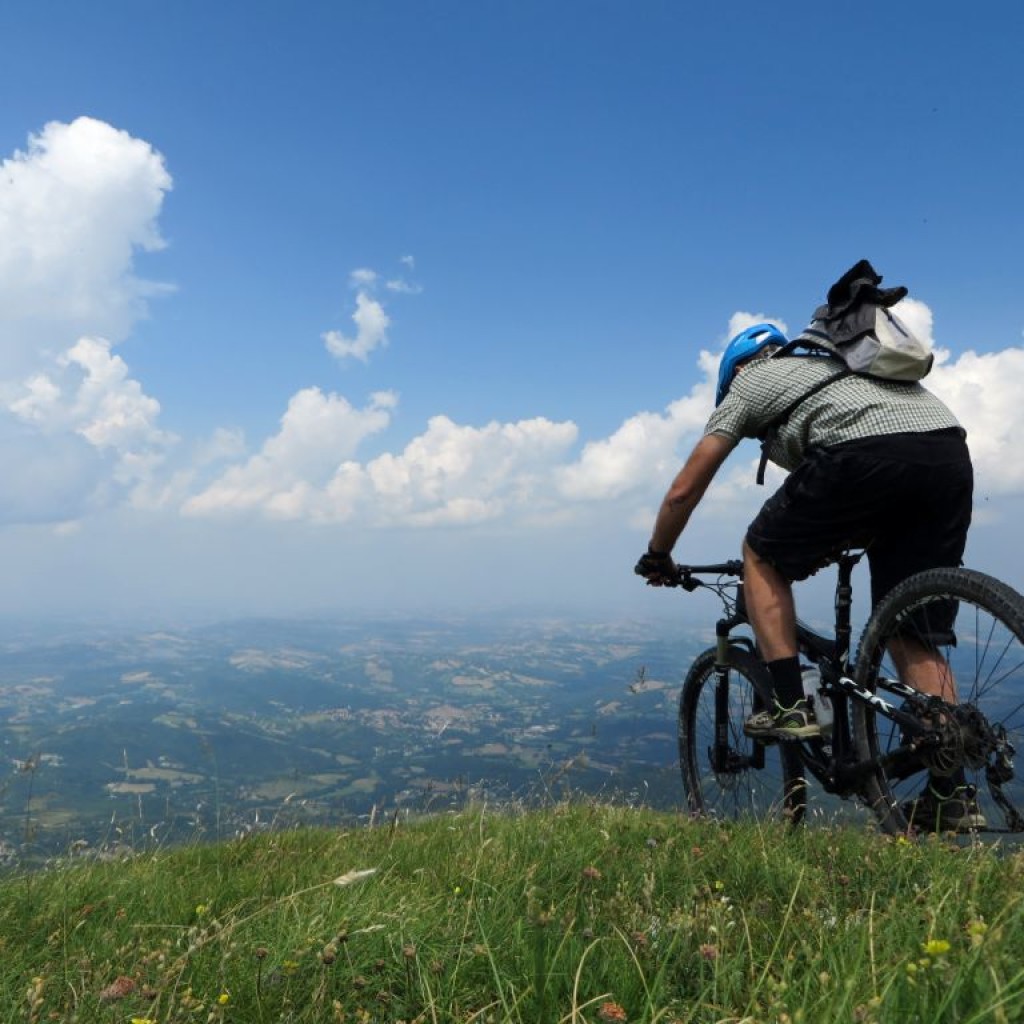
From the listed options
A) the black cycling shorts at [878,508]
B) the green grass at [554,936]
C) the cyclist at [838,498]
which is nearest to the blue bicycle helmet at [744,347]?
the cyclist at [838,498]

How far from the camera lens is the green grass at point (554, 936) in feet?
4.91

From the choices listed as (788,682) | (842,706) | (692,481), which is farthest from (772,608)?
(692,481)

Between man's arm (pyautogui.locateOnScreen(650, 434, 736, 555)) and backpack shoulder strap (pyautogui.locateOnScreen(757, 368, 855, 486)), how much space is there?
9.5 inches

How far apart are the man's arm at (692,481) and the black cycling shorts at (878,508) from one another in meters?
0.41

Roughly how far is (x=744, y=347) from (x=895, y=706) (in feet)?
8.38

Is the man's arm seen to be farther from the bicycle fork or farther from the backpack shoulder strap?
the bicycle fork

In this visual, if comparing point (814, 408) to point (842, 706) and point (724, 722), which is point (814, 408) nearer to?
point (842, 706)

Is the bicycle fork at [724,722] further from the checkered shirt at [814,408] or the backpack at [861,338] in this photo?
the backpack at [861,338]

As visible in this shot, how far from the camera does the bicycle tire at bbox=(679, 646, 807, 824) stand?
466cm

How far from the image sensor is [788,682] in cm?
440

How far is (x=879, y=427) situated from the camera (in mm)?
3932

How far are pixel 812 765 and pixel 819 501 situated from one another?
5.99 ft

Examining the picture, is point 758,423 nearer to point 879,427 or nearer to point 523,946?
point 879,427

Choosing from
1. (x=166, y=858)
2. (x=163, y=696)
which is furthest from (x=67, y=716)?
(x=166, y=858)
